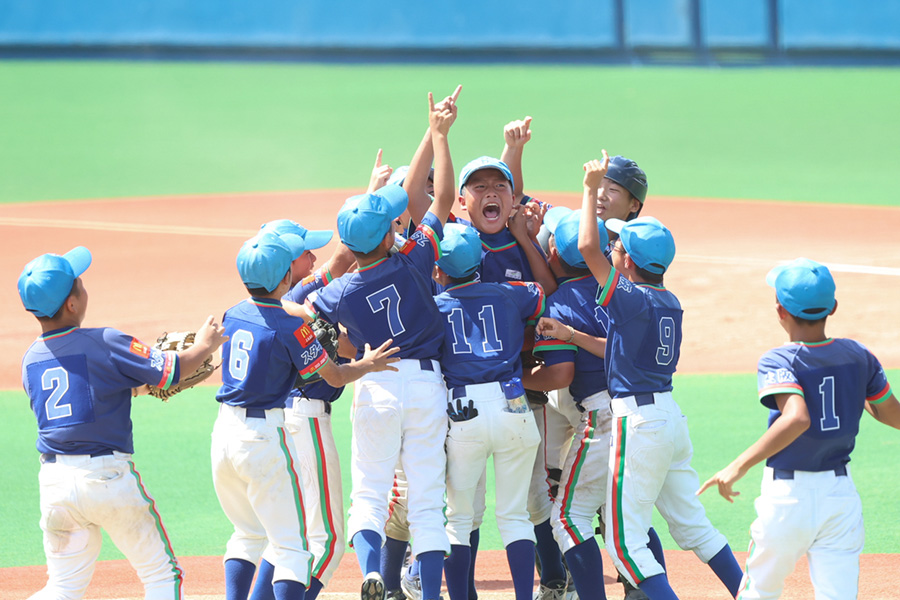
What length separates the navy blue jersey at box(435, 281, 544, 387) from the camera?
191 inches

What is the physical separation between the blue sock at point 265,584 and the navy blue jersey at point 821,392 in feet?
6.87

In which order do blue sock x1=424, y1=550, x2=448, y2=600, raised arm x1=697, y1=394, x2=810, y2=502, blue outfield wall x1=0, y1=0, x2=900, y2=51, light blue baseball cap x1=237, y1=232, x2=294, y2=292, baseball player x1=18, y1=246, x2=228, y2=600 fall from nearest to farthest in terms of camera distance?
raised arm x1=697, y1=394, x2=810, y2=502 < baseball player x1=18, y1=246, x2=228, y2=600 < light blue baseball cap x1=237, y1=232, x2=294, y2=292 < blue sock x1=424, y1=550, x2=448, y2=600 < blue outfield wall x1=0, y1=0, x2=900, y2=51

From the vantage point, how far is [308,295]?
517 cm

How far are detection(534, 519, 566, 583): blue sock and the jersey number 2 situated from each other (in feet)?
7.60

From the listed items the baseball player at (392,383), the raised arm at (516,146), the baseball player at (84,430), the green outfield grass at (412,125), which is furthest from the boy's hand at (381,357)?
the green outfield grass at (412,125)

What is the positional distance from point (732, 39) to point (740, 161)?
564cm

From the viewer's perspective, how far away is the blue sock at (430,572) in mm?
4617

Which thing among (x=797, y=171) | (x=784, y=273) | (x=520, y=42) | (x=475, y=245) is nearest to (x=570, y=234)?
(x=475, y=245)

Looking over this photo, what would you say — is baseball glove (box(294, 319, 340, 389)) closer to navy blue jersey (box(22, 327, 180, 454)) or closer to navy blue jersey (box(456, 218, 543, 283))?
navy blue jersey (box(22, 327, 180, 454))

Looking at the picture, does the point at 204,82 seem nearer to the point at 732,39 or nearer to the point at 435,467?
the point at 732,39

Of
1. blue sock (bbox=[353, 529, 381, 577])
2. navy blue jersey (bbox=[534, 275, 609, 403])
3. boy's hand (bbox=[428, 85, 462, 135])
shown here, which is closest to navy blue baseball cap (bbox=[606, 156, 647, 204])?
navy blue jersey (bbox=[534, 275, 609, 403])

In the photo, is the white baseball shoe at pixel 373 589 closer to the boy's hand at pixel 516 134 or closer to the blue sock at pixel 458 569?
the blue sock at pixel 458 569

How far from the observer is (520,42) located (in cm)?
2692

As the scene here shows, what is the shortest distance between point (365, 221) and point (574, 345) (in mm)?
1118
